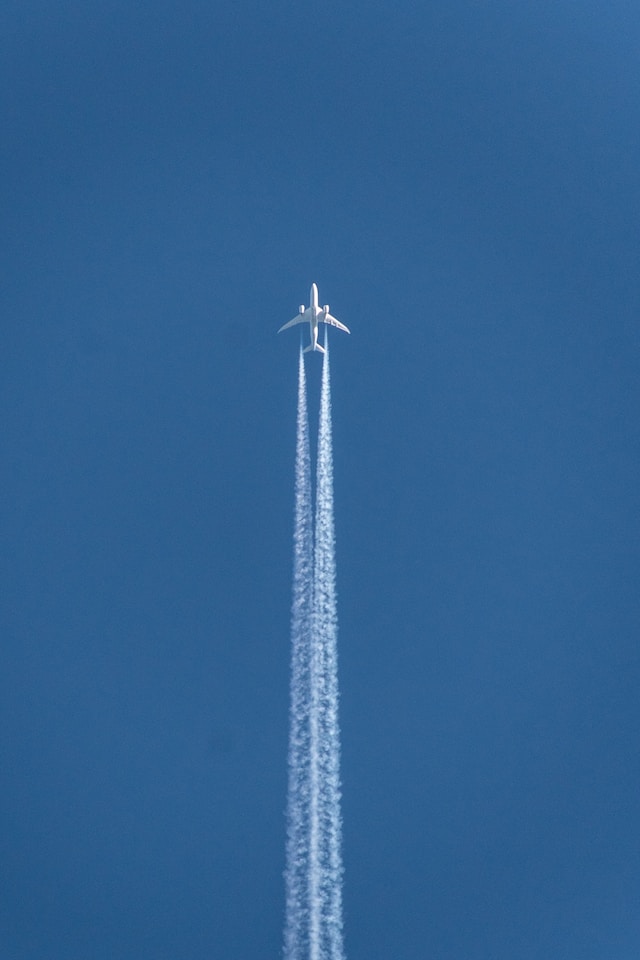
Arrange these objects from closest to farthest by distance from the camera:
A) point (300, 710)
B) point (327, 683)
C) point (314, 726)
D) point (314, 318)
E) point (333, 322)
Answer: point (314, 726) < point (300, 710) < point (327, 683) < point (314, 318) < point (333, 322)

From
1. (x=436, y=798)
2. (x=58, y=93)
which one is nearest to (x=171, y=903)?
(x=436, y=798)

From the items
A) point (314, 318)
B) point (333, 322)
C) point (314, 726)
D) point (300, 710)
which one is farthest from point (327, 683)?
point (333, 322)

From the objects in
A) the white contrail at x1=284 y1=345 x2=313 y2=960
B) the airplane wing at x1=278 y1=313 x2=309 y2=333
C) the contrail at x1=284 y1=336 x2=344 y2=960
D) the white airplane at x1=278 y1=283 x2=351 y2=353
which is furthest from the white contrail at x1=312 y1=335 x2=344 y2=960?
the airplane wing at x1=278 y1=313 x2=309 y2=333

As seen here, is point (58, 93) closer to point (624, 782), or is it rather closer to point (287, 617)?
point (287, 617)

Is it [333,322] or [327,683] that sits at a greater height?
Result: [333,322]

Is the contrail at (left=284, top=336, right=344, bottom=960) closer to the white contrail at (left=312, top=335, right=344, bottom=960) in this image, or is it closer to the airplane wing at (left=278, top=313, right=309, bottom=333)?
the white contrail at (left=312, top=335, right=344, bottom=960)

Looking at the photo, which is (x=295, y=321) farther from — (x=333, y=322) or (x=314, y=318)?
(x=333, y=322)

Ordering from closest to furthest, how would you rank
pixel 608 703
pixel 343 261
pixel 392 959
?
pixel 392 959 < pixel 608 703 < pixel 343 261
